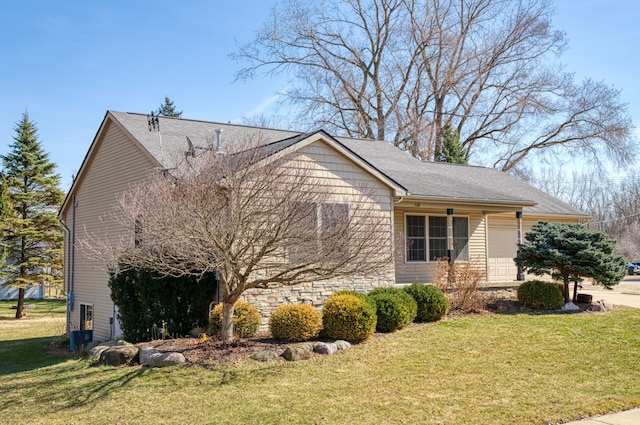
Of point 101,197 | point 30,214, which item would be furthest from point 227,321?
point 30,214

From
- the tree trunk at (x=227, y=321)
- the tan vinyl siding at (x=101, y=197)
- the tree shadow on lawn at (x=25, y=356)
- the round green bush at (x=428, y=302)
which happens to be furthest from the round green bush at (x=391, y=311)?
the tree shadow on lawn at (x=25, y=356)

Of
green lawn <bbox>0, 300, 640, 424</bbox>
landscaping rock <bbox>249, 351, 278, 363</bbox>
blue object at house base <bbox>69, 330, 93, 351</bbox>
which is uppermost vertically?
landscaping rock <bbox>249, 351, 278, 363</bbox>

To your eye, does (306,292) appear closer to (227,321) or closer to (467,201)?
(227,321)

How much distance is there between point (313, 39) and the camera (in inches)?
1366

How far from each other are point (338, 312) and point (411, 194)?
222 inches

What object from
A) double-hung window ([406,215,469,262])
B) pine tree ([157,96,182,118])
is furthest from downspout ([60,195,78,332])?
pine tree ([157,96,182,118])

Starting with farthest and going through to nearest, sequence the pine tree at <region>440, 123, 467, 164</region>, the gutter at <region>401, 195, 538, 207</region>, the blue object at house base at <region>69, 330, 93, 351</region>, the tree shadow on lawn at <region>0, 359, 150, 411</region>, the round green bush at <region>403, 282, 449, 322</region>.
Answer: the pine tree at <region>440, 123, 467, 164</region> < the gutter at <region>401, 195, 538, 207</region> < the blue object at house base at <region>69, 330, 93, 351</region> < the round green bush at <region>403, 282, 449, 322</region> < the tree shadow on lawn at <region>0, 359, 150, 411</region>

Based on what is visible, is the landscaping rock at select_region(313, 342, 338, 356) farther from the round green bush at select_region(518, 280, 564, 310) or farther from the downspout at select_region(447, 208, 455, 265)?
the downspout at select_region(447, 208, 455, 265)

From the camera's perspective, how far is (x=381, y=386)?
877 cm

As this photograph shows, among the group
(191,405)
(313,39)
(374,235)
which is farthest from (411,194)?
(313,39)

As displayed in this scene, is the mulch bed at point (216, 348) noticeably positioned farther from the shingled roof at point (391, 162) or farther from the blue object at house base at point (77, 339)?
the blue object at house base at point (77, 339)

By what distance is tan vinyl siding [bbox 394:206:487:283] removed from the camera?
700 inches

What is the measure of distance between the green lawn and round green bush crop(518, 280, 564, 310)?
10.4ft

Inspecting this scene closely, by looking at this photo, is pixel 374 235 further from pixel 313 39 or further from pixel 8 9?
pixel 313 39
